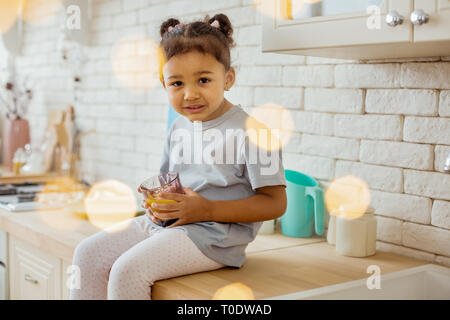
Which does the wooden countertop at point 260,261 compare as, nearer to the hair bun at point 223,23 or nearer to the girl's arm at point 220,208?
the girl's arm at point 220,208

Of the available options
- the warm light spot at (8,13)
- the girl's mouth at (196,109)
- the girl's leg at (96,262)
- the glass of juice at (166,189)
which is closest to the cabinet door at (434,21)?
the girl's mouth at (196,109)

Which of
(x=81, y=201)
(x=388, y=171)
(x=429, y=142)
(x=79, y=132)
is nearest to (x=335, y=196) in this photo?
(x=388, y=171)

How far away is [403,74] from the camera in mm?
1486

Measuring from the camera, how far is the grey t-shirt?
4.27 ft

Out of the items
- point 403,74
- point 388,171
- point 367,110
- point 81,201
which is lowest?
point 81,201

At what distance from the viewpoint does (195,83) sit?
53.1 inches

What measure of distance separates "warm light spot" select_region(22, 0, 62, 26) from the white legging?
2.04 m

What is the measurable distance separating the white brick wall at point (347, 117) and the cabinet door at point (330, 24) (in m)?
0.35

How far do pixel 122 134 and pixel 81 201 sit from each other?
50cm

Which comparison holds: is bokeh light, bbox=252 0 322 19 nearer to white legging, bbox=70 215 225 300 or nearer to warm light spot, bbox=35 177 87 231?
white legging, bbox=70 215 225 300

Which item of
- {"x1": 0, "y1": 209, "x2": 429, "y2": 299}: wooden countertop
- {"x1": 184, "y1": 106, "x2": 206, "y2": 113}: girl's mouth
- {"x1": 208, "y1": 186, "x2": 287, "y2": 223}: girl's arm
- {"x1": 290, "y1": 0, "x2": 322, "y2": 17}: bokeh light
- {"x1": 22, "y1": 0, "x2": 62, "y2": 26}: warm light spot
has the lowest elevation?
{"x1": 0, "y1": 209, "x2": 429, "y2": 299}: wooden countertop

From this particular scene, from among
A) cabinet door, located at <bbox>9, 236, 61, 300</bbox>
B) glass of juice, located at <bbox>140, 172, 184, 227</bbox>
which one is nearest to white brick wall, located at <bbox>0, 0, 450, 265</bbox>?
glass of juice, located at <bbox>140, 172, 184, 227</bbox>

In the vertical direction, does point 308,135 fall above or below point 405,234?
above

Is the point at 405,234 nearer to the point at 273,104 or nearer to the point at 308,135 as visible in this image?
the point at 308,135
